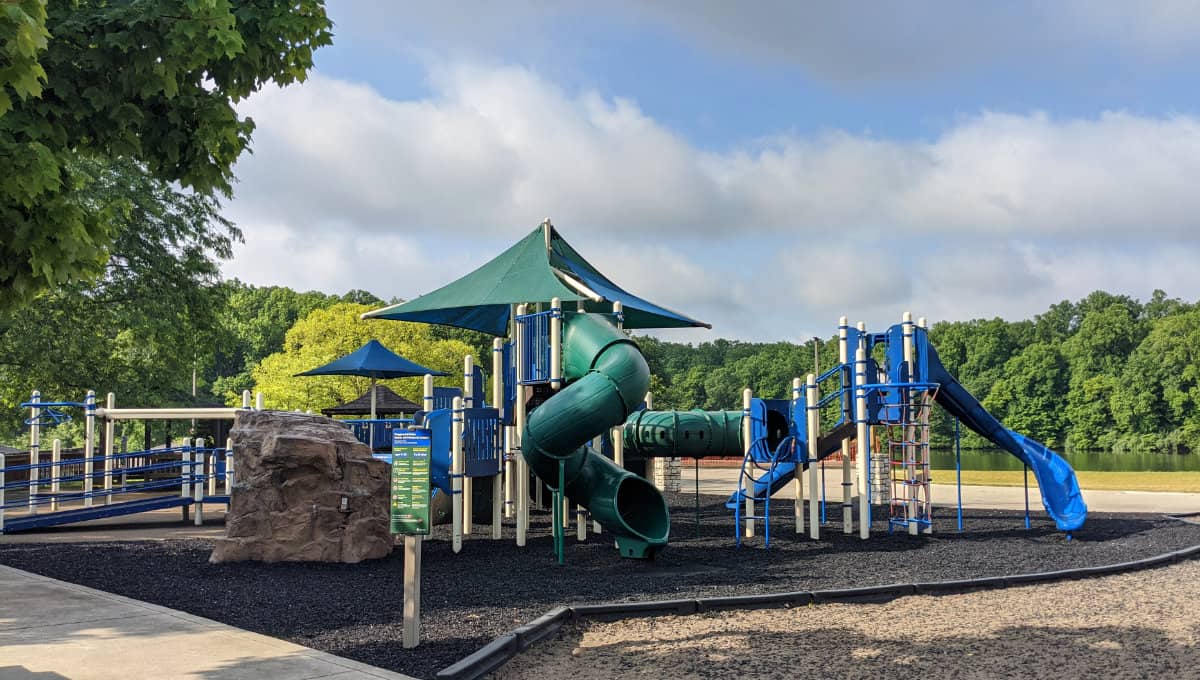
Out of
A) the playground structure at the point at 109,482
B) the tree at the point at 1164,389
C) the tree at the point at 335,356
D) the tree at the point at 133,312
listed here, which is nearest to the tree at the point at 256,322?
the tree at the point at 335,356

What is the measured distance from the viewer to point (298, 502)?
1215 centimetres

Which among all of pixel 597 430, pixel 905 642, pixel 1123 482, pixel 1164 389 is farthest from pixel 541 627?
pixel 1164 389

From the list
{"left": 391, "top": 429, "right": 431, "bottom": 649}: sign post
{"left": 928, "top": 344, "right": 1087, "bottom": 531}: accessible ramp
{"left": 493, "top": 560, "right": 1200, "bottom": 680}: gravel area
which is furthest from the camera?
{"left": 928, "top": 344, "right": 1087, "bottom": 531}: accessible ramp

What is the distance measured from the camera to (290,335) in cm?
3856

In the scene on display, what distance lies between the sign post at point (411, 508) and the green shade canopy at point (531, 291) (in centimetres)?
708

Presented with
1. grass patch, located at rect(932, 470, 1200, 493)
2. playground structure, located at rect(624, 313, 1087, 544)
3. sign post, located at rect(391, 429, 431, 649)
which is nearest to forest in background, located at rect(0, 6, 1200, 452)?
sign post, located at rect(391, 429, 431, 649)

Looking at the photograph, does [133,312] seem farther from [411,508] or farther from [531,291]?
[411,508]

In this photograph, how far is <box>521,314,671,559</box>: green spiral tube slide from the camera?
11219 millimetres

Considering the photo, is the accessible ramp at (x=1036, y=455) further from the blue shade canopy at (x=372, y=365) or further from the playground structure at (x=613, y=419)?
the blue shade canopy at (x=372, y=365)

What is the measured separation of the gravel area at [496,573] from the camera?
7.97m

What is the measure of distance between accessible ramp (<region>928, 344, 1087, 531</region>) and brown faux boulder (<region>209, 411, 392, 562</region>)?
31.4 feet

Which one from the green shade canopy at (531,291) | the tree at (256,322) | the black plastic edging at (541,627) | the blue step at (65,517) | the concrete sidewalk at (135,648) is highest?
the tree at (256,322)

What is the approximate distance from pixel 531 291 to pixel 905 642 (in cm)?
888

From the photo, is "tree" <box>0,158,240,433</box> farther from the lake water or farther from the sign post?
the lake water
